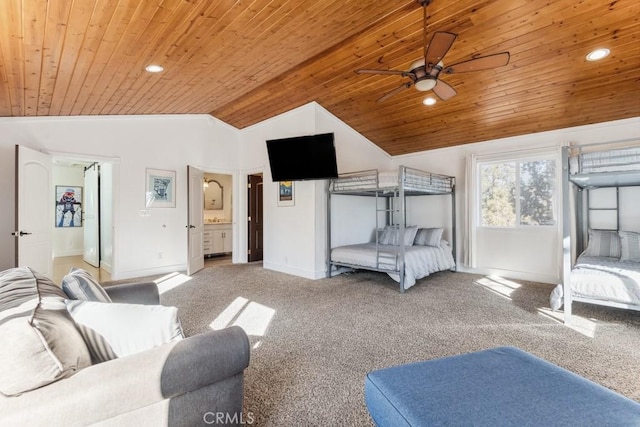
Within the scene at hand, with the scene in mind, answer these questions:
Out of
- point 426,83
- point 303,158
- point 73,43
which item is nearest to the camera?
point 73,43

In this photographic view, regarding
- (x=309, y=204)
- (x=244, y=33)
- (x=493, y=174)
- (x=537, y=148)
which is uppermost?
(x=244, y=33)

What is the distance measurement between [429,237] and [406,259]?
1.37 m

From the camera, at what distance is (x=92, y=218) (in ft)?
22.4

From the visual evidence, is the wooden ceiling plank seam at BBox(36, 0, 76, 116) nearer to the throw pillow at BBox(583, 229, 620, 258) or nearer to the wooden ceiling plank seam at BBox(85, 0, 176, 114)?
the wooden ceiling plank seam at BBox(85, 0, 176, 114)

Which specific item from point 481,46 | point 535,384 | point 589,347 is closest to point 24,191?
point 535,384

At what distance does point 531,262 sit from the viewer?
5086 millimetres

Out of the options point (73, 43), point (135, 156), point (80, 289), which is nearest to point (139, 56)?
point (73, 43)

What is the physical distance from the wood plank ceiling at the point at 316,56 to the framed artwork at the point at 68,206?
4330mm

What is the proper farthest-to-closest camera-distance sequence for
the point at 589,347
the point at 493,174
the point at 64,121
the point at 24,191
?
the point at 493,174 < the point at 64,121 < the point at 24,191 < the point at 589,347

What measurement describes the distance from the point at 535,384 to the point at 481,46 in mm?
3393

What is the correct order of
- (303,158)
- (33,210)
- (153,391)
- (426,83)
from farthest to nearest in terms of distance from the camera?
(303,158)
(33,210)
(426,83)
(153,391)

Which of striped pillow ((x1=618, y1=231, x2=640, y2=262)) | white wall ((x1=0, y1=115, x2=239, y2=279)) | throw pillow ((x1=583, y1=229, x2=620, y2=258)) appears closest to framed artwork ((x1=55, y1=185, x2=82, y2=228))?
white wall ((x1=0, y1=115, x2=239, y2=279))

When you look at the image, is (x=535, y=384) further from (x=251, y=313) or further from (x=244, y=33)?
(x=244, y=33)

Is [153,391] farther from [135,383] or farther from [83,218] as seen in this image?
[83,218]
